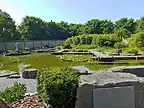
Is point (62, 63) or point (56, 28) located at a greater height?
point (56, 28)

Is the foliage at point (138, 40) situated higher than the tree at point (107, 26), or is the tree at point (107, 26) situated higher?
the tree at point (107, 26)

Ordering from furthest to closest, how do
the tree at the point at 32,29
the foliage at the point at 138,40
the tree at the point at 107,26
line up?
1. the tree at the point at 107,26
2. the tree at the point at 32,29
3. the foliage at the point at 138,40

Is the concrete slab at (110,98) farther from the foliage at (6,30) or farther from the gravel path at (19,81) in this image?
the foliage at (6,30)

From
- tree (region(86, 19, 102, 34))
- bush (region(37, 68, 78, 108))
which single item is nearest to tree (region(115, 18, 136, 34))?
tree (region(86, 19, 102, 34))

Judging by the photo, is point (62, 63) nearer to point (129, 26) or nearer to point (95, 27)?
point (129, 26)

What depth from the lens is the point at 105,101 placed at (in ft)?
16.7

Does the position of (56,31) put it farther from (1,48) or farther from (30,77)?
(30,77)

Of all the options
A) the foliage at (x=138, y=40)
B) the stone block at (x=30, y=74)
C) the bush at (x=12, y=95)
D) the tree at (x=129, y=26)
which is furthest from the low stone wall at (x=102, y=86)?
the tree at (x=129, y=26)

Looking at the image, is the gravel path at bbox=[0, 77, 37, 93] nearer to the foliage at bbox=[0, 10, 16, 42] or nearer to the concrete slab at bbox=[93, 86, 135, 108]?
the concrete slab at bbox=[93, 86, 135, 108]

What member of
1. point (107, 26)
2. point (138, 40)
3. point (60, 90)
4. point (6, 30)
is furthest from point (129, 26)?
point (60, 90)

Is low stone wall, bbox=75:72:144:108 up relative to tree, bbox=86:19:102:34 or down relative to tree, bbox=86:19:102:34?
down

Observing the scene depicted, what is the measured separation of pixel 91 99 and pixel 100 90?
24cm

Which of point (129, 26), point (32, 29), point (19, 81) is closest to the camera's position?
point (19, 81)

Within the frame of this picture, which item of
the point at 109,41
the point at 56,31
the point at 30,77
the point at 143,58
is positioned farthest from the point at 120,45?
the point at 56,31
